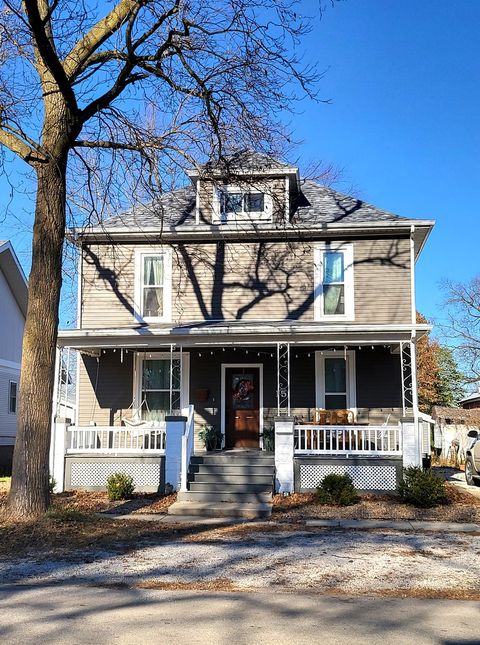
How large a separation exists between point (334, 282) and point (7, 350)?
13308 millimetres

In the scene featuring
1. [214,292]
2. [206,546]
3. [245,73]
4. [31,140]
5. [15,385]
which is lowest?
[206,546]

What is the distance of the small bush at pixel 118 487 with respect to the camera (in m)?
12.7

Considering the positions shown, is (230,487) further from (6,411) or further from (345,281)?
(6,411)

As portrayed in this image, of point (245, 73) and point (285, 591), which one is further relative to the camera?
point (245, 73)

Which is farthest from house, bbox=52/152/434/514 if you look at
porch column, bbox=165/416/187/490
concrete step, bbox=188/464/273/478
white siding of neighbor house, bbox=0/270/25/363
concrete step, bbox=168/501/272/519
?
white siding of neighbor house, bbox=0/270/25/363

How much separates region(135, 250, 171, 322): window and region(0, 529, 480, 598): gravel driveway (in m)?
7.72

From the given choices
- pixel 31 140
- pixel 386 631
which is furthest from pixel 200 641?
pixel 31 140

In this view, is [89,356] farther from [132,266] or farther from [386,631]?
[386,631]

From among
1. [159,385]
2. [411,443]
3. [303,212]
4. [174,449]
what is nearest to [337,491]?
[411,443]

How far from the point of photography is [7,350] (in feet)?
77.8

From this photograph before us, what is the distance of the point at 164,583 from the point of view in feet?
22.1

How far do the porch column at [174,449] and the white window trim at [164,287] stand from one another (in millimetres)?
3535

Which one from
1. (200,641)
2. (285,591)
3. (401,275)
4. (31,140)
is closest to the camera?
(200,641)

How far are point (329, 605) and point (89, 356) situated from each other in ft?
38.4
